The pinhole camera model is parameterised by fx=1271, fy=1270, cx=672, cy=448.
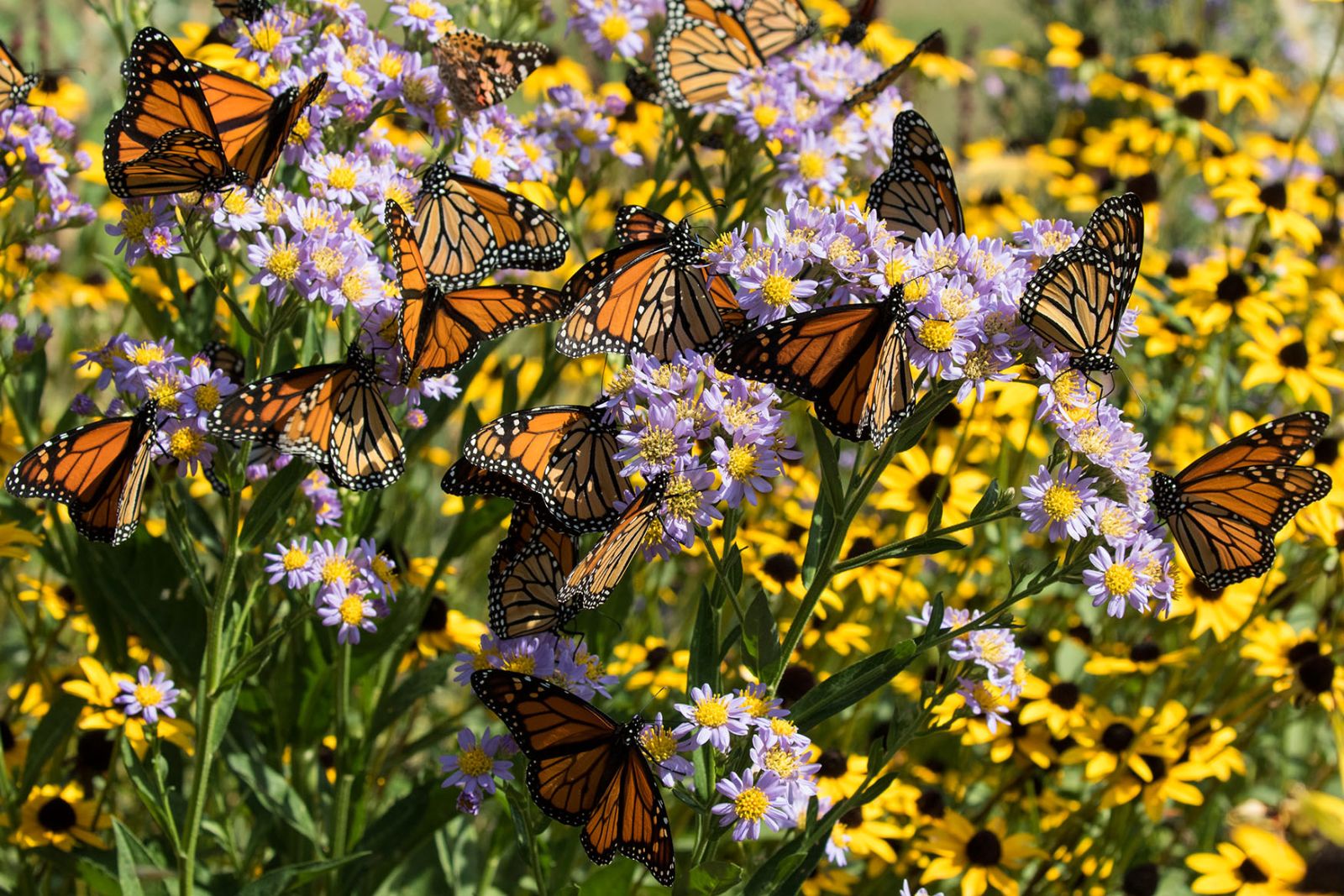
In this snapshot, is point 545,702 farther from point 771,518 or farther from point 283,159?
point 771,518

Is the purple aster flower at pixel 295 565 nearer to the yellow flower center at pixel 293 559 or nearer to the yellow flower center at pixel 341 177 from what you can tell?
the yellow flower center at pixel 293 559

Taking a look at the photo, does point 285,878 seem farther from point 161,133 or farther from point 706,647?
point 161,133

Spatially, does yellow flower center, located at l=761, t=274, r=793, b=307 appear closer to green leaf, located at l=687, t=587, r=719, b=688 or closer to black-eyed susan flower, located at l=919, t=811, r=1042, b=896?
green leaf, located at l=687, t=587, r=719, b=688

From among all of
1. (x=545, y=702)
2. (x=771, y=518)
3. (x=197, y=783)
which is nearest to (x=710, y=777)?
(x=545, y=702)

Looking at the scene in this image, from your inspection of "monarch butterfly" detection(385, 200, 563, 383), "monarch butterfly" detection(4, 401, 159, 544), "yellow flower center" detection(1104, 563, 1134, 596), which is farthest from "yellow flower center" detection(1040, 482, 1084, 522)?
"monarch butterfly" detection(4, 401, 159, 544)

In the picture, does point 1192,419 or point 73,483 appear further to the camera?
point 1192,419

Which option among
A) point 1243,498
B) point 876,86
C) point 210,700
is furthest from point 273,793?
point 876,86

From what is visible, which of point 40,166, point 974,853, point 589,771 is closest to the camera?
point 589,771
